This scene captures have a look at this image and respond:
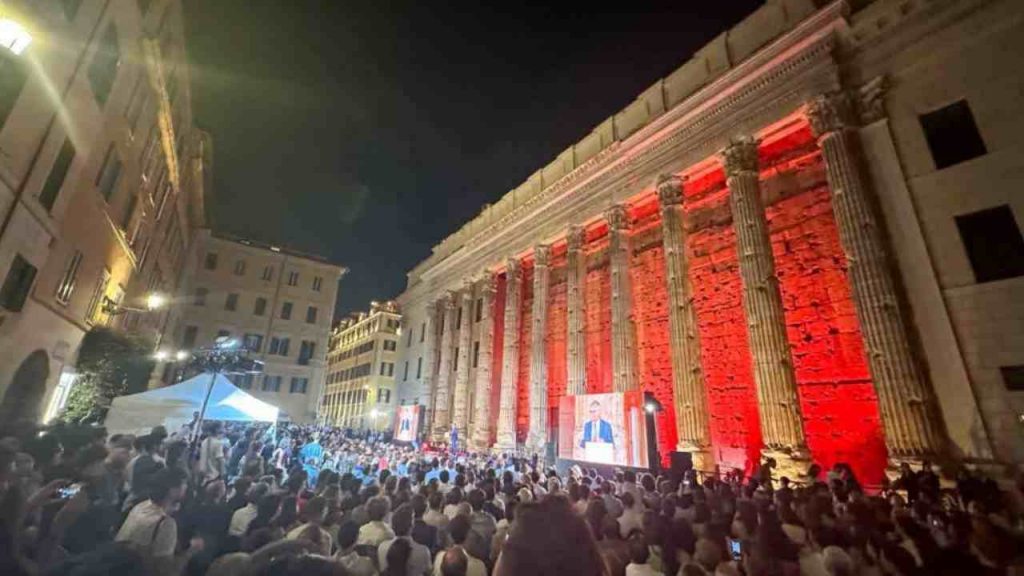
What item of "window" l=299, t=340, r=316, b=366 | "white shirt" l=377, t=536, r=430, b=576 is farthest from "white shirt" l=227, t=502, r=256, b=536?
"window" l=299, t=340, r=316, b=366

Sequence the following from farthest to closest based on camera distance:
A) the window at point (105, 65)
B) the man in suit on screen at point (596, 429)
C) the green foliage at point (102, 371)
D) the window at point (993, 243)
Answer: the man in suit on screen at point (596, 429) < the green foliage at point (102, 371) < the window at point (105, 65) < the window at point (993, 243)

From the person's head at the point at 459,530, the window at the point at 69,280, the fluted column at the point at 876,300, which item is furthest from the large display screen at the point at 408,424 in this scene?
the person's head at the point at 459,530

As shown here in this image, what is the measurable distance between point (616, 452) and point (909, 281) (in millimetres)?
9520

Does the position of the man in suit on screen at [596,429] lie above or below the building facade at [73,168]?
below

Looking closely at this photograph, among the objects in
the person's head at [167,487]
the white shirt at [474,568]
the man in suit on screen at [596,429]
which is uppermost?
the man in suit on screen at [596,429]

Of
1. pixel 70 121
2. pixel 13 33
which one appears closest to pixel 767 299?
pixel 13 33

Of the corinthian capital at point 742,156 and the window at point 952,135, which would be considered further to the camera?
the corinthian capital at point 742,156

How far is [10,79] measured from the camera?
8.01m

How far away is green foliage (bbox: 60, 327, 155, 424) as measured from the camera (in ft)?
44.7

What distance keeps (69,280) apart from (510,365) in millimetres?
17993

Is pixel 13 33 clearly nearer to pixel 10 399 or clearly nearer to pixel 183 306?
pixel 10 399

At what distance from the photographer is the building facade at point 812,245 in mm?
10578

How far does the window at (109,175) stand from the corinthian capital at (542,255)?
1751cm

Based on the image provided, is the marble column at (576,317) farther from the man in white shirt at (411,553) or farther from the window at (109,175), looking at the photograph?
the window at (109,175)
